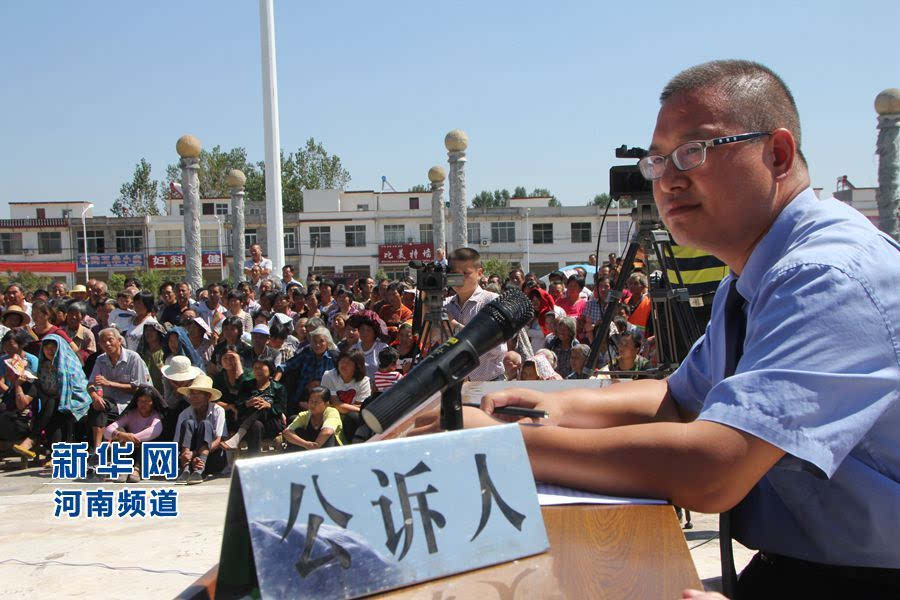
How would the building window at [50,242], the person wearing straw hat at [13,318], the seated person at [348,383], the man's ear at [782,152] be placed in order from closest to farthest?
1. the man's ear at [782,152]
2. the seated person at [348,383]
3. the person wearing straw hat at [13,318]
4. the building window at [50,242]

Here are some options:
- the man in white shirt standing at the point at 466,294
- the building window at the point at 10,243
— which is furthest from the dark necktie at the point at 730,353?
the building window at the point at 10,243

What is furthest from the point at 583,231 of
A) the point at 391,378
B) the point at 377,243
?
the point at 391,378

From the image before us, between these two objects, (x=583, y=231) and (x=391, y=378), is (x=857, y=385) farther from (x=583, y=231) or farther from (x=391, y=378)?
(x=583, y=231)

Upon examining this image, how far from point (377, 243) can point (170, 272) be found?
12.5 m

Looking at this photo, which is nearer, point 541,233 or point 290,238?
point 541,233

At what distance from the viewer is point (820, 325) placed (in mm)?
1078

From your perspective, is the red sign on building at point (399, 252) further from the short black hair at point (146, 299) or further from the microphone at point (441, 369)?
the microphone at point (441, 369)

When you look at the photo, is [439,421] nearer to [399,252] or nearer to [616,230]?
[616,230]

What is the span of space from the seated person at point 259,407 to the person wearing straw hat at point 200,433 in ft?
0.67

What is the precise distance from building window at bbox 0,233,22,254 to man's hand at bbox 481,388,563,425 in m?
56.6

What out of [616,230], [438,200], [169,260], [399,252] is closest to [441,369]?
[438,200]

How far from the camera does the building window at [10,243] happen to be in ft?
169

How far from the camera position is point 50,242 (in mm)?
51094

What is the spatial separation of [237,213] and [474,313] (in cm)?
1186
